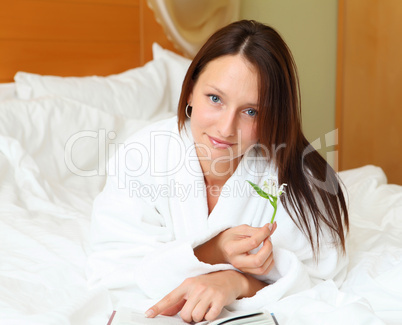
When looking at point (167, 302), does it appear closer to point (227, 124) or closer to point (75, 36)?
point (227, 124)

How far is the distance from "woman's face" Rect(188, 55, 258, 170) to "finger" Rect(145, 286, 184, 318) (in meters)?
0.34

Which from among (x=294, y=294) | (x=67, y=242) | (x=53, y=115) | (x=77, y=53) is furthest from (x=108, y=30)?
(x=294, y=294)

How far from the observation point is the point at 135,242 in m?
1.29

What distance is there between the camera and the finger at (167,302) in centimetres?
104

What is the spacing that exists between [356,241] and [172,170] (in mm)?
567

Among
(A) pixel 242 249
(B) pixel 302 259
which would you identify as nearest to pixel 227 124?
(A) pixel 242 249

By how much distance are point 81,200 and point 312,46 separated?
1.86 meters

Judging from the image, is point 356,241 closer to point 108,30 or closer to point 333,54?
point 108,30

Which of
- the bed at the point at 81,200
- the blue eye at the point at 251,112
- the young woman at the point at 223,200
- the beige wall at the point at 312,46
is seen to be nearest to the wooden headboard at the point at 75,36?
the bed at the point at 81,200

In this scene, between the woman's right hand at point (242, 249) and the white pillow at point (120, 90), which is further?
the white pillow at point (120, 90)

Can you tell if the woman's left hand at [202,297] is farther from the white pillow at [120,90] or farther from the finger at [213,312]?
the white pillow at [120,90]

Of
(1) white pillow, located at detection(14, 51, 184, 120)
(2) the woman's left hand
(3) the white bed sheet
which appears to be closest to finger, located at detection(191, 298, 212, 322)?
(2) the woman's left hand

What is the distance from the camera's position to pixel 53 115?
1.92 metres
